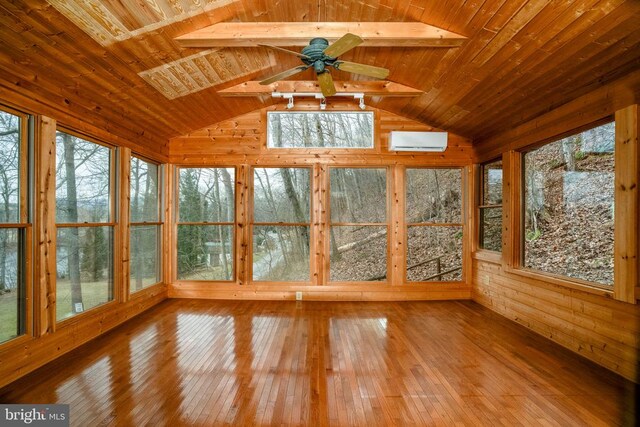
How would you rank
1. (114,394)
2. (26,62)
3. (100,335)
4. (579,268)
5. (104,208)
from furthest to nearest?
(104,208) → (100,335) → (579,268) → (26,62) → (114,394)

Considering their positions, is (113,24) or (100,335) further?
(100,335)

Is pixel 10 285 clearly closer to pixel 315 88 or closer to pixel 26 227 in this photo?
pixel 26 227

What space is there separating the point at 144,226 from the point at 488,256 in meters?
5.35

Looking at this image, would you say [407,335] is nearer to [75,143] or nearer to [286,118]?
[286,118]

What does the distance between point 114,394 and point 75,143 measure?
2.64 m

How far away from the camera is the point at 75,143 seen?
10.9 ft

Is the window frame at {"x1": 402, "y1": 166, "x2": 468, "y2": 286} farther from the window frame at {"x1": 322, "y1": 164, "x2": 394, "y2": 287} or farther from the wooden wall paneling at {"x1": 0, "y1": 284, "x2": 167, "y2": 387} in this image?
the wooden wall paneling at {"x1": 0, "y1": 284, "x2": 167, "y2": 387}

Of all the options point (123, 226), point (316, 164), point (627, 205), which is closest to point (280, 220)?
point (316, 164)

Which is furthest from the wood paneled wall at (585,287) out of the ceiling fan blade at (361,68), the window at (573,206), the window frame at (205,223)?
the window frame at (205,223)

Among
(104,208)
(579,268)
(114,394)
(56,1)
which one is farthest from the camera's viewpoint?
(104,208)

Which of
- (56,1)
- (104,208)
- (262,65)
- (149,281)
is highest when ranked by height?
(262,65)

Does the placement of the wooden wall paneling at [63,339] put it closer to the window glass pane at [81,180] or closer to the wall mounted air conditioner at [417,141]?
the window glass pane at [81,180]

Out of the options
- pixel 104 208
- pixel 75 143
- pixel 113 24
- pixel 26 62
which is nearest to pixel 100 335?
pixel 104 208

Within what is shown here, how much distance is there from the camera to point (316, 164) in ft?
16.7
